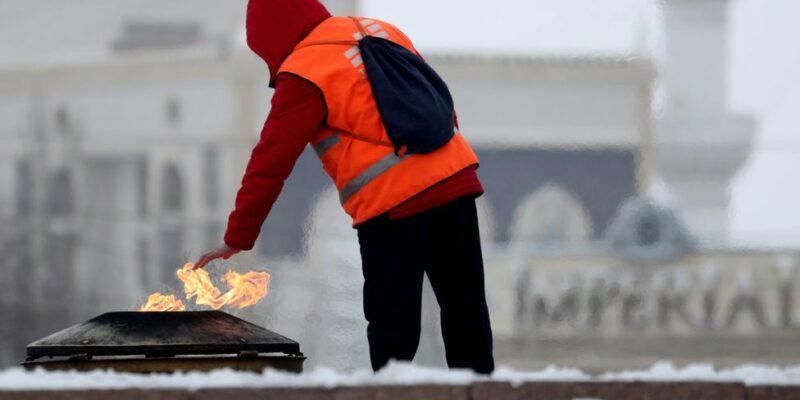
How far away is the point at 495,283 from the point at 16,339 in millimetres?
9577

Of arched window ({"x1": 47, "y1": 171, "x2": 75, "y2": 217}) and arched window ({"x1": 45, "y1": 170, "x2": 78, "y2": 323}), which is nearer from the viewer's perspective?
arched window ({"x1": 45, "y1": 170, "x2": 78, "y2": 323})

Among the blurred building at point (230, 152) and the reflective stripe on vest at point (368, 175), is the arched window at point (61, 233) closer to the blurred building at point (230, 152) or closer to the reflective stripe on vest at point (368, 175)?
the blurred building at point (230, 152)

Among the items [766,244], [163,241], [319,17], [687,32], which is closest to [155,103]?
[163,241]

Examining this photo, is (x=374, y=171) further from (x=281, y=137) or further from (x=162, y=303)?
(x=162, y=303)

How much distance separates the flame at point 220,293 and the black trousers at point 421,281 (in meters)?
0.51

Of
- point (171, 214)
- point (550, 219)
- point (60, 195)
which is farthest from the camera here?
point (60, 195)

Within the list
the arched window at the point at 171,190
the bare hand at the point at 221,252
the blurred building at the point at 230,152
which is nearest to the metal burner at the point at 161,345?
the bare hand at the point at 221,252

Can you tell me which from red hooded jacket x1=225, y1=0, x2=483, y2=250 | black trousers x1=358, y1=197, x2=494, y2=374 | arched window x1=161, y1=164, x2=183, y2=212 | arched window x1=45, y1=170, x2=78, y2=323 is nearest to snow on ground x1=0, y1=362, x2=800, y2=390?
black trousers x1=358, y1=197, x2=494, y2=374

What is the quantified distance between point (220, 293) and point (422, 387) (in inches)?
66.7

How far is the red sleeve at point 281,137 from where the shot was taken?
4.44 metres

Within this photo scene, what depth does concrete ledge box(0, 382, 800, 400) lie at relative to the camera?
3332 millimetres

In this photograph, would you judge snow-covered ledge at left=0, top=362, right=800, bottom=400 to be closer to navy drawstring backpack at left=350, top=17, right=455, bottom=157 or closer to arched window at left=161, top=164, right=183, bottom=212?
navy drawstring backpack at left=350, top=17, right=455, bottom=157

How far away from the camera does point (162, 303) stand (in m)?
4.96

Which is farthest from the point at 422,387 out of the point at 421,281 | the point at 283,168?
the point at 283,168
